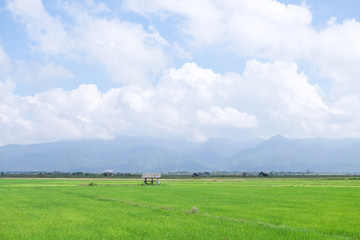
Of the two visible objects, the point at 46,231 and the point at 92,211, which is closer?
the point at 46,231

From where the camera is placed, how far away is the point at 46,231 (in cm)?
1394

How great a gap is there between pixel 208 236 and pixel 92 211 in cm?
919

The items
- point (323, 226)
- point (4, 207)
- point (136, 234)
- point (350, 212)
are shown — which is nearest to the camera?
point (136, 234)

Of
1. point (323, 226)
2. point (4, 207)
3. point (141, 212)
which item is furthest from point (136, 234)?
point (4, 207)

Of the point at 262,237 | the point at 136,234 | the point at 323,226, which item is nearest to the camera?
the point at 262,237

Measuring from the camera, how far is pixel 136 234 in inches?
525

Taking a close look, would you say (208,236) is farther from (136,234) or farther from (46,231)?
(46,231)

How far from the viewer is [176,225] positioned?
590 inches

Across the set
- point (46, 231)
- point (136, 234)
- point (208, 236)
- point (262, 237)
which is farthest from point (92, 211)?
point (262, 237)

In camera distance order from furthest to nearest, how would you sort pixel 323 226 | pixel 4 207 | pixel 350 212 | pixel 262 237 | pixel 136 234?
pixel 4 207 → pixel 350 212 → pixel 323 226 → pixel 136 234 → pixel 262 237

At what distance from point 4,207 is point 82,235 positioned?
11324 mm

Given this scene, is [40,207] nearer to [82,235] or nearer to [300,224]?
[82,235]

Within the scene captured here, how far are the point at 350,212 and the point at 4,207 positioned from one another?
772 inches

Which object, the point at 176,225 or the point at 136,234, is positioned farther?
the point at 176,225
